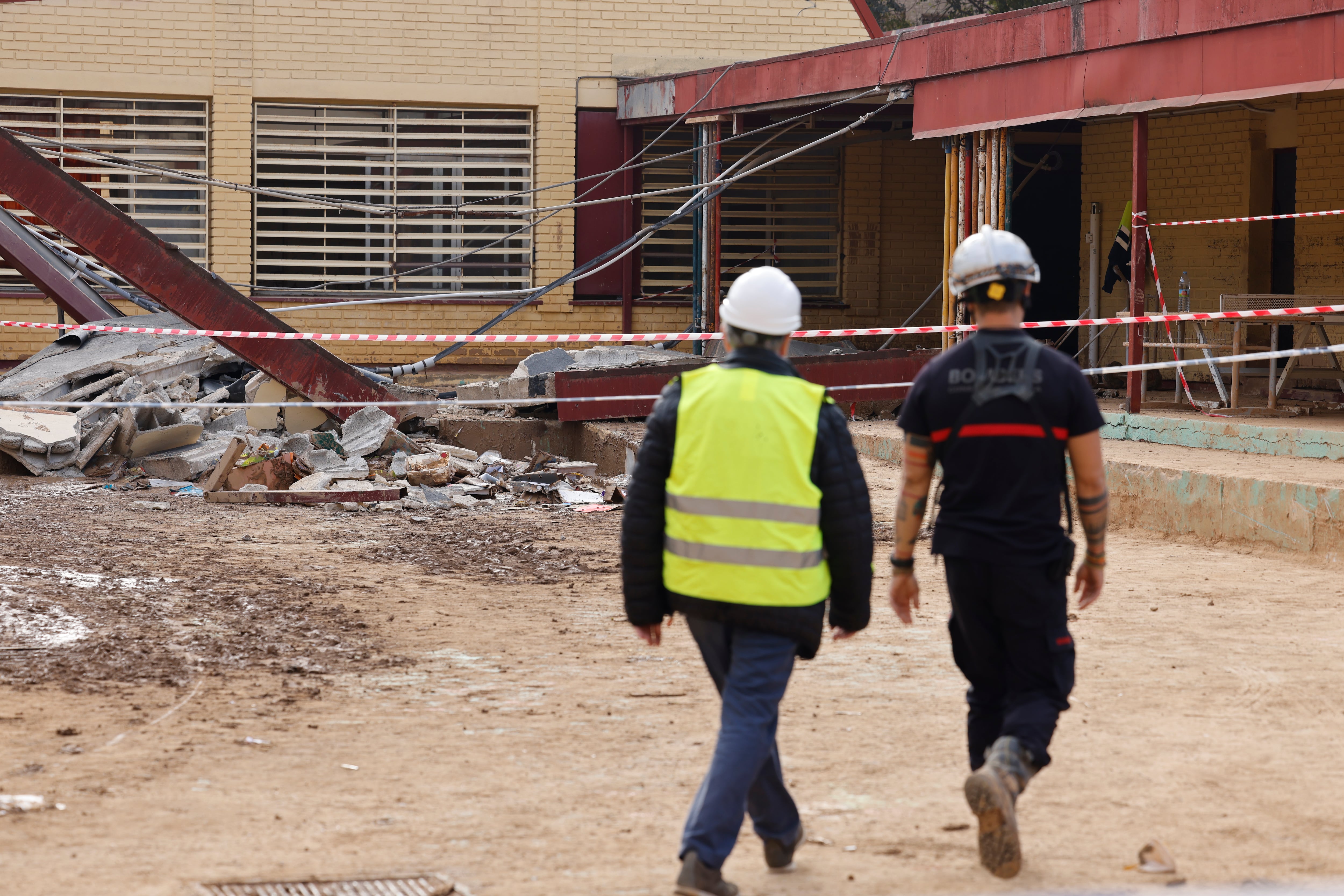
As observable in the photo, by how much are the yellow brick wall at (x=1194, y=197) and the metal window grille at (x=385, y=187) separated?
23.7 feet

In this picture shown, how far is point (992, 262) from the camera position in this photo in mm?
3916

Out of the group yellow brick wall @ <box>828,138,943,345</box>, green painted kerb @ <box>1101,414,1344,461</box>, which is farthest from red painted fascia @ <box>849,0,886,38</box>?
green painted kerb @ <box>1101,414,1344,461</box>

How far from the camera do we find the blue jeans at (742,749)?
11.7 feet

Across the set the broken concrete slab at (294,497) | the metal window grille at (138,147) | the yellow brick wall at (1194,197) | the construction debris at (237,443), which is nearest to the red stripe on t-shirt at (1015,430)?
the construction debris at (237,443)

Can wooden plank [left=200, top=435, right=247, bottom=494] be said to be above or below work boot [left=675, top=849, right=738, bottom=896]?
above

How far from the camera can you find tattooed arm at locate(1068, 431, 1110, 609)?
388cm

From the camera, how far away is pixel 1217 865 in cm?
382

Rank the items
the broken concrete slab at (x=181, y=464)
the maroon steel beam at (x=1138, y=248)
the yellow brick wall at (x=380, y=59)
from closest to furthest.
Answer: the maroon steel beam at (x=1138, y=248), the broken concrete slab at (x=181, y=464), the yellow brick wall at (x=380, y=59)

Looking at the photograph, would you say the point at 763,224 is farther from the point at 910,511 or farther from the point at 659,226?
the point at 910,511

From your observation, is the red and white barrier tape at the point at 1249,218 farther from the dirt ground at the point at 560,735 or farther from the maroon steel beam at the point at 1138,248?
the dirt ground at the point at 560,735

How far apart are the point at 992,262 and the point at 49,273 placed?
13.0 m

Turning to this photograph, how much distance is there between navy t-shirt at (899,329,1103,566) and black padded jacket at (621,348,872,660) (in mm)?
307

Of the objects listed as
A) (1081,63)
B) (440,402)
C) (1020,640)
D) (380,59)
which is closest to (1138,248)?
(1081,63)

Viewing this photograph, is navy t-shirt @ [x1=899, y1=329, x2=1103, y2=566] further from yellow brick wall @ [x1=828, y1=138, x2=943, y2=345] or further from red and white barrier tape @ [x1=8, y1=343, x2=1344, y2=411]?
yellow brick wall @ [x1=828, y1=138, x2=943, y2=345]
